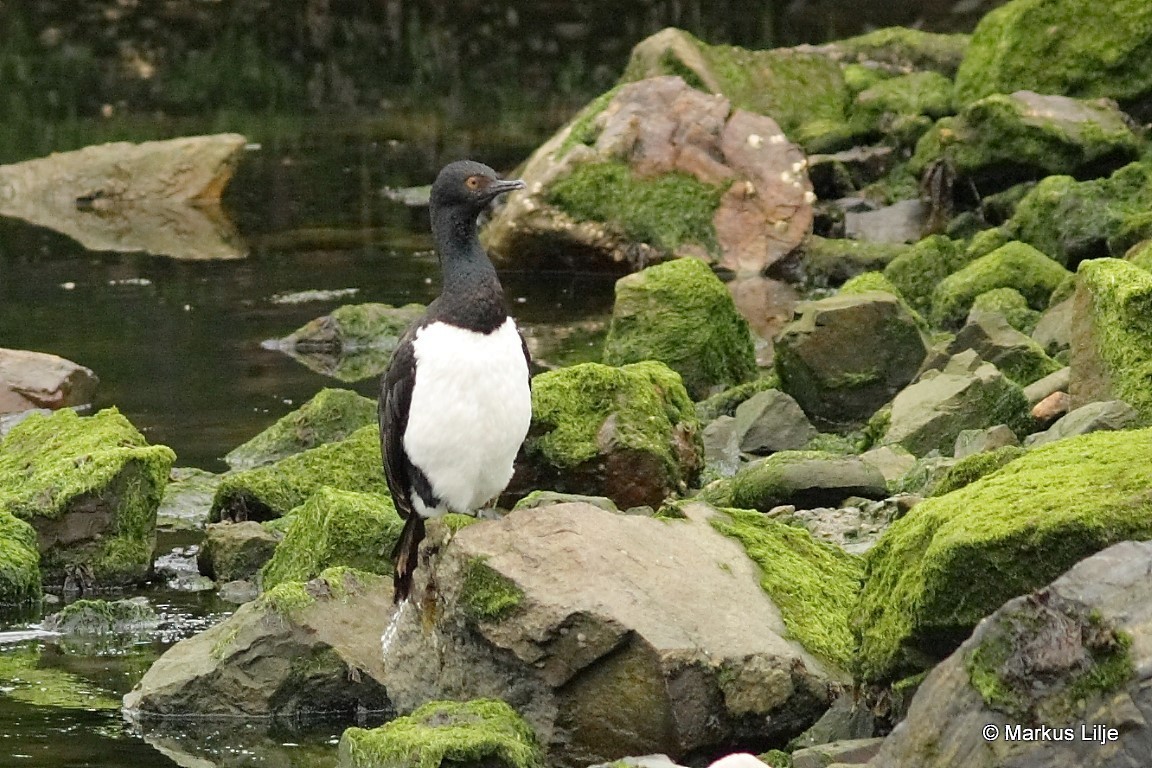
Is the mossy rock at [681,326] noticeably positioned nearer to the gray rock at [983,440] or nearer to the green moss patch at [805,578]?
the gray rock at [983,440]

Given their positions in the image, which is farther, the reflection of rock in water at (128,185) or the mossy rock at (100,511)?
the reflection of rock in water at (128,185)

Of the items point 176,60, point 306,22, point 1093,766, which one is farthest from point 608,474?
point 306,22

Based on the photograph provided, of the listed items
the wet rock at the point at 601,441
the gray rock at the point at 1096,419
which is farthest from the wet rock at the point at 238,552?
the gray rock at the point at 1096,419

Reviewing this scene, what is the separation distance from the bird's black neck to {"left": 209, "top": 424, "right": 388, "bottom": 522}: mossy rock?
294 cm

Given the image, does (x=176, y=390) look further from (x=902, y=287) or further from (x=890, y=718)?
(x=890, y=718)

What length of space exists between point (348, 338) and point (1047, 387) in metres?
7.55

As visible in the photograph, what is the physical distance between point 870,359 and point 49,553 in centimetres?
551

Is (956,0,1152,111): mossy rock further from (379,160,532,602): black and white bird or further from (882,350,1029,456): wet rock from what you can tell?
(379,160,532,602): black and white bird

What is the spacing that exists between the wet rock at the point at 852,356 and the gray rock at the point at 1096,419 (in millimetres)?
3669

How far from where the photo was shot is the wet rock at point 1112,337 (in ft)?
35.2

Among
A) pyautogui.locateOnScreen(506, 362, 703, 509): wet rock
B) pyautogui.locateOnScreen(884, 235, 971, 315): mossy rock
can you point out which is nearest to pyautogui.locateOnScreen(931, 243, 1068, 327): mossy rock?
pyautogui.locateOnScreen(884, 235, 971, 315): mossy rock

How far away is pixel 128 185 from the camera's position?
2595 centimetres

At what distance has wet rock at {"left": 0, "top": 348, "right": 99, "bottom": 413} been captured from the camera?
639 inches

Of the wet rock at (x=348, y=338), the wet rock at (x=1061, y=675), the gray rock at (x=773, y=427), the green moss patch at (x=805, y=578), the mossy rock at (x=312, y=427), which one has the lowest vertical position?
the wet rock at (x=348, y=338)
